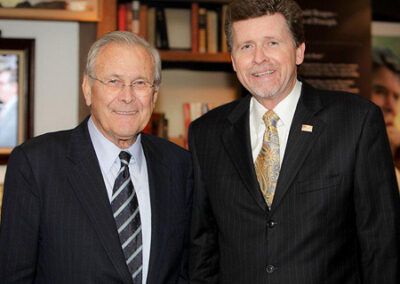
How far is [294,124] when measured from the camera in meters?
1.69

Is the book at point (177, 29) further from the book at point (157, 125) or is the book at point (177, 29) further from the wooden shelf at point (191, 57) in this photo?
the book at point (157, 125)

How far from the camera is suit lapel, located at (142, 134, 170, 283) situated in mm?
1663

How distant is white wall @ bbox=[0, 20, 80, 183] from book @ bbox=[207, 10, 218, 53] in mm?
925

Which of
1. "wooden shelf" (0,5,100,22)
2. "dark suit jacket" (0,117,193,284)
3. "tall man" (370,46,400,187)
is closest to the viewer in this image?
"dark suit jacket" (0,117,193,284)

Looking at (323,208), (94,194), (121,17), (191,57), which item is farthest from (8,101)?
(323,208)

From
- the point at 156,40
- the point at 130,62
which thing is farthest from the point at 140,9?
the point at 130,62

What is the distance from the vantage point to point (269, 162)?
1.68 metres

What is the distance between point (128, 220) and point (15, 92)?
178cm

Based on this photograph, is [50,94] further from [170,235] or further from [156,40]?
[170,235]

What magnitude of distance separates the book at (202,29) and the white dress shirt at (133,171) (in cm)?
153

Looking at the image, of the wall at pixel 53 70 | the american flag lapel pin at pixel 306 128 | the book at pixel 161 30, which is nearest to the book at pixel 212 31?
the book at pixel 161 30

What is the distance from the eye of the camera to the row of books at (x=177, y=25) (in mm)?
3094

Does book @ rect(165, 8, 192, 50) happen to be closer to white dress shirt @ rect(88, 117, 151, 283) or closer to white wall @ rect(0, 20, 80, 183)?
white wall @ rect(0, 20, 80, 183)

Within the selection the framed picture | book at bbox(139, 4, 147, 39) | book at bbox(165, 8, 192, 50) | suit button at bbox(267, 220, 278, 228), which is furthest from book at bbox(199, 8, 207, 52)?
suit button at bbox(267, 220, 278, 228)
